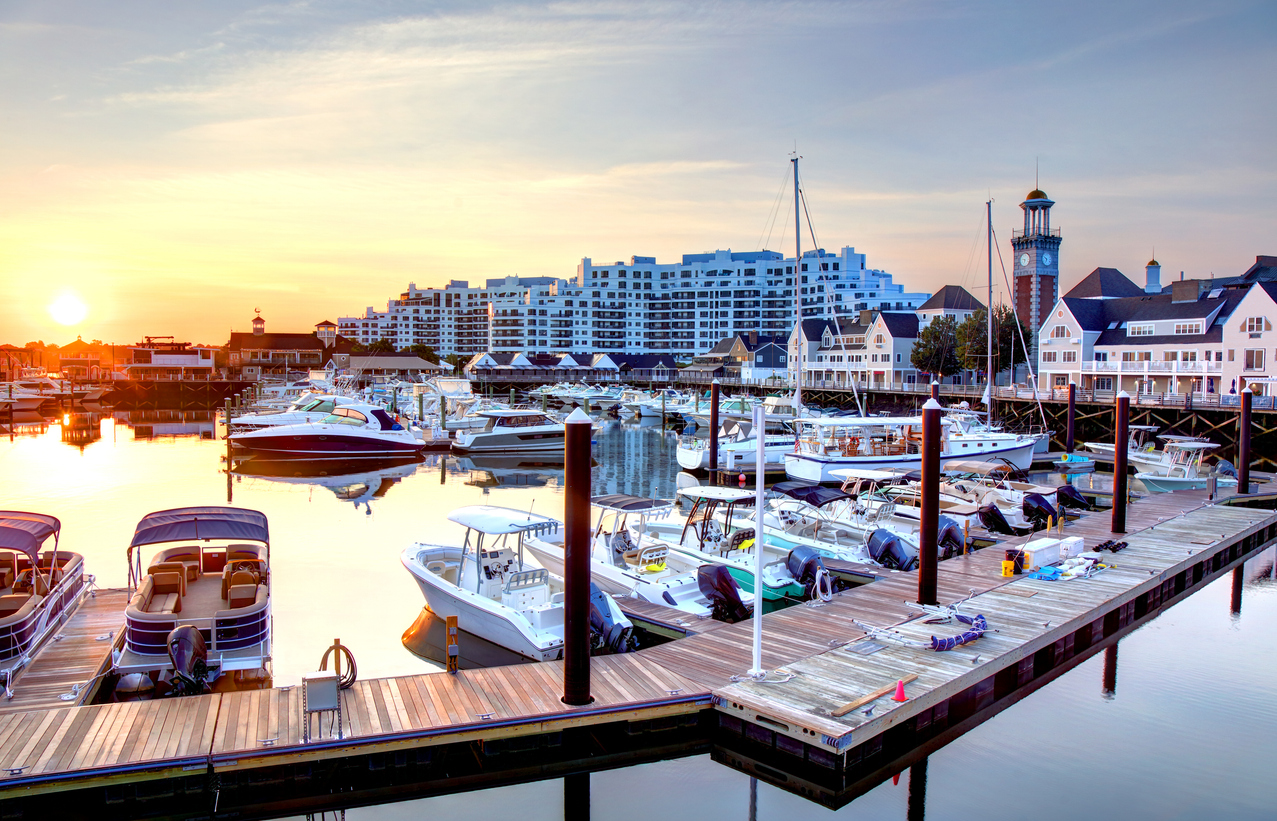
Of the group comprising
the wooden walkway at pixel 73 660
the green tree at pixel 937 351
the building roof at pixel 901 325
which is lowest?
the wooden walkway at pixel 73 660

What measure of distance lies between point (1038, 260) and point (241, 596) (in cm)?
9520

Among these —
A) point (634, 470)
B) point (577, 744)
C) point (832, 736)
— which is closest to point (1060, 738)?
point (832, 736)

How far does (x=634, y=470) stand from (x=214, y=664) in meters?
33.6

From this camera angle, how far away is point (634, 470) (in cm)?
4609

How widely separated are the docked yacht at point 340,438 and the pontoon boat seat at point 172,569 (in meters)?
32.7

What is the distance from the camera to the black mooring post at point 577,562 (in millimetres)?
11125

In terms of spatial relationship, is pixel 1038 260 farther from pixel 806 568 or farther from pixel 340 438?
pixel 806 568

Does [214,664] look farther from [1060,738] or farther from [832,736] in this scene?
[1060,738]

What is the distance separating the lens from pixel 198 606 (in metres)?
14.7

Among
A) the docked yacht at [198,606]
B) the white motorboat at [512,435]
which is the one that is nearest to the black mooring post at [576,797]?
the docked yacht at [198,606]

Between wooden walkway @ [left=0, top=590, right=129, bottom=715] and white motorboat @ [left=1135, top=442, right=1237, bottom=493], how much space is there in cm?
3693

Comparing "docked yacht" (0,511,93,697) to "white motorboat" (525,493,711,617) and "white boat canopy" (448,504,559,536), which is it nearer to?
"white boat canopy" (448,504,559,536)

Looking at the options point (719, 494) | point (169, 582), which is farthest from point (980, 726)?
point (169, 582)

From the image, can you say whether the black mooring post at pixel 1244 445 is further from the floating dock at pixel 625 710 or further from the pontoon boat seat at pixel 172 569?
the pontoon boat seat at pixel 172 569
